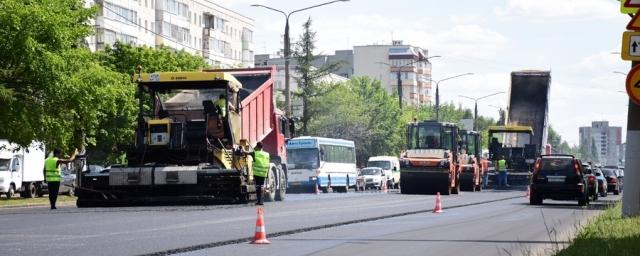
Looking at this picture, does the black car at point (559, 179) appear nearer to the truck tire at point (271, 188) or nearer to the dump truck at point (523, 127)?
the truck tire at point (271, 188)


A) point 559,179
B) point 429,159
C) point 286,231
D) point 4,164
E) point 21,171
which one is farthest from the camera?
point 429,159

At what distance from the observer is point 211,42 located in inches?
4953

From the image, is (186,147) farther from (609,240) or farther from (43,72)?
(609,240)

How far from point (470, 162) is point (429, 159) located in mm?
8763

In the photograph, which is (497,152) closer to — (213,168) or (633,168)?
(213,168)

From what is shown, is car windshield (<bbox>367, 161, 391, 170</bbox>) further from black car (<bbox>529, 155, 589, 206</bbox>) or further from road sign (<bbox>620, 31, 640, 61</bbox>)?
road sign (<bbox>620, 31, 640, 61</bbox>)

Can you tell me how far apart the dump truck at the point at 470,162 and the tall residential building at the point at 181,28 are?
24491 mm

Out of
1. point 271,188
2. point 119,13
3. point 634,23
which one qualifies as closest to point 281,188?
point 271,188

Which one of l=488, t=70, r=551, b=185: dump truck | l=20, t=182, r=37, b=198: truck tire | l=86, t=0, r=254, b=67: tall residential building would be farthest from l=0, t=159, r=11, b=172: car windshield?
l=86, t=0, r=254, b=67: tall residential building

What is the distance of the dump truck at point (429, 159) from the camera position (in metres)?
50.9

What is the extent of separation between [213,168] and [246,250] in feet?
50.5

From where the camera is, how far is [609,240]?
16.5 metres

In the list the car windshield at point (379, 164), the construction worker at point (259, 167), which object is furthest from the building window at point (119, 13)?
the construction worker at point (259, 167)

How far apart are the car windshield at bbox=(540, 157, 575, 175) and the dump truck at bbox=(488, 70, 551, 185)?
2539cm
